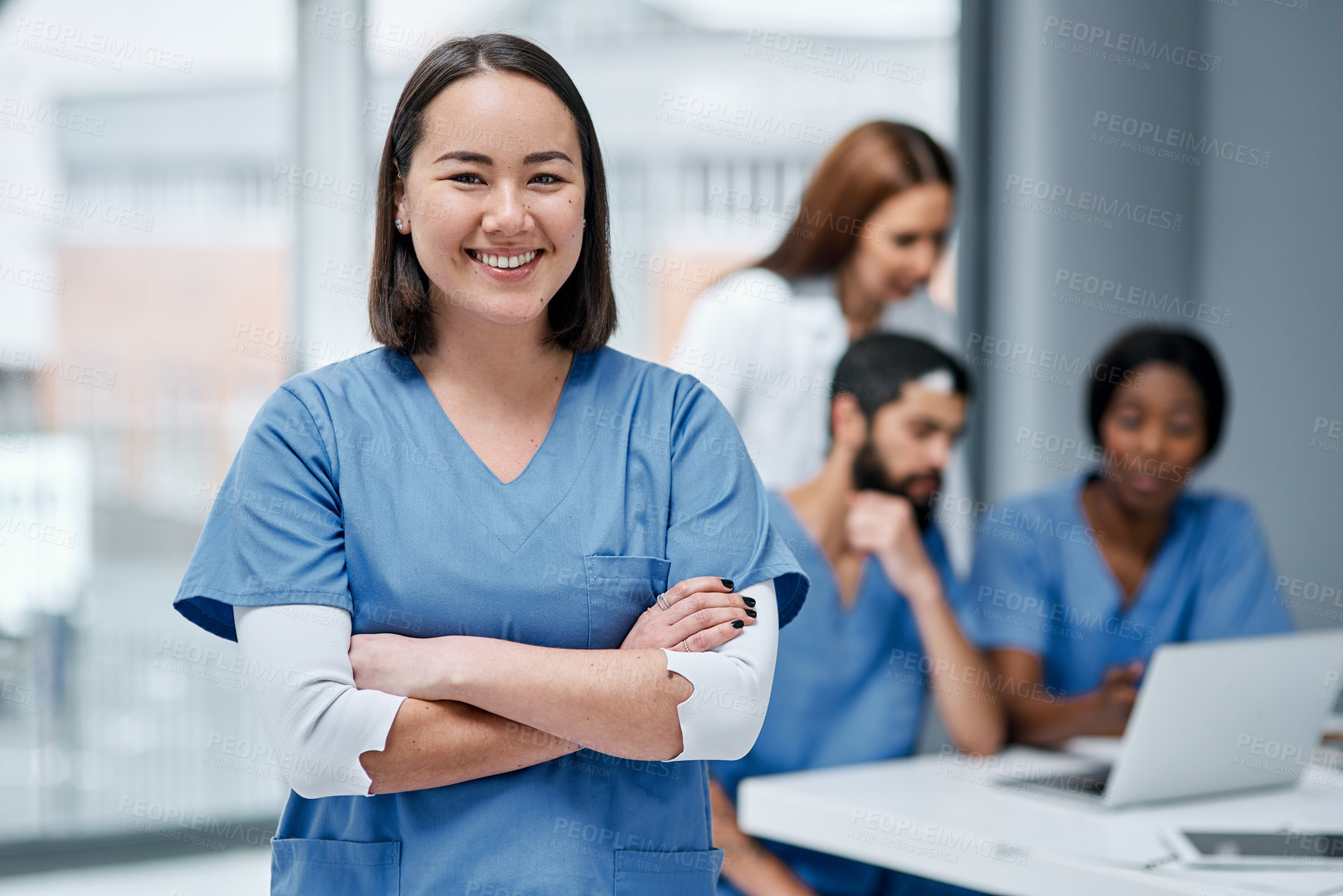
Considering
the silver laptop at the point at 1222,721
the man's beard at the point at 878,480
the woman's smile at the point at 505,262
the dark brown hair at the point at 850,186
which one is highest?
the dark brown hair at the point at 850,186

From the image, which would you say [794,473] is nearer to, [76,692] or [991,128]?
[991,128]

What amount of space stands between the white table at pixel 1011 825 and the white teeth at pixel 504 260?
3.57ft

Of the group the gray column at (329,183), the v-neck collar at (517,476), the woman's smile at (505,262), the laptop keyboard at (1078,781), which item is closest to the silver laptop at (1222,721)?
the laptop keyboard at (1078,781)

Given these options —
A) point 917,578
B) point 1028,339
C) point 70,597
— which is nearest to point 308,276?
point 70,597

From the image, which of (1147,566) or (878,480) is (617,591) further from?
(1147,566)

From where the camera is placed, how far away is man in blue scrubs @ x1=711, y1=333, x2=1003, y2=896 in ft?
7.86

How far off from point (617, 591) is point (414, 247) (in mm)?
385

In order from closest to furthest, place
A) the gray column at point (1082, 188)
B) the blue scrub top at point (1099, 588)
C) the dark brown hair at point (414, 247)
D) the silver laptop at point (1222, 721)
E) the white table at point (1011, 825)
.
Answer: the dark brown hair at point (414, 247) < the white table at point (1011, 825) < the silver laptop at point (1222, 721) < the blue scrub top at point (1099, 588) < the gray column at point (1082, 188)

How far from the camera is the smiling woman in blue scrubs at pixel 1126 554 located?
253cm

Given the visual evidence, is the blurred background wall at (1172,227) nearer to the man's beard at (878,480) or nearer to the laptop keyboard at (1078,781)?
the man's beard at (878,480)

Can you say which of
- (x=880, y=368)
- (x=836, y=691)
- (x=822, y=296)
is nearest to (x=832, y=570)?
(x=836, y=691)

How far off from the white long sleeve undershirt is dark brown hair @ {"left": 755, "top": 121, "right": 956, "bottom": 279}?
4.96 feet

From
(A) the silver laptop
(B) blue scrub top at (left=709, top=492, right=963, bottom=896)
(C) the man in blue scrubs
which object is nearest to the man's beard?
(C) the man in blue scrubs

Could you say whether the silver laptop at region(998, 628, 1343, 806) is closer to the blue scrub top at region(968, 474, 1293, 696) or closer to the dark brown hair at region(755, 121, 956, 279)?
the blue scrub top at region(968, 474, 1293, 696)
